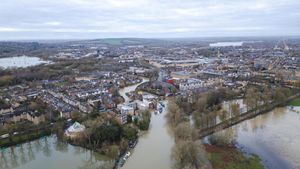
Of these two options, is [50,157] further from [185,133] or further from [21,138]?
[185,133]

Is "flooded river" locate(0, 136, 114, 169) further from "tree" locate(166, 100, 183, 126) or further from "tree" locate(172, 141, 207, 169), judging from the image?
"tree" locate(166, 100, 183, 126)

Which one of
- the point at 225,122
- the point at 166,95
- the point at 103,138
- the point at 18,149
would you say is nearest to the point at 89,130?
the point at 103,138

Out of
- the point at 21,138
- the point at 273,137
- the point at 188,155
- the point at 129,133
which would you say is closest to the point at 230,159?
the point at 188,155

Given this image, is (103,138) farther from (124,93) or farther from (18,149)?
(124,93)

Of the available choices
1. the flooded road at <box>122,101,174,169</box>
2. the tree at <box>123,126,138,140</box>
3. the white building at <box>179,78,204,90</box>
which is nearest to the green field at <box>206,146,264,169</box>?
the flooded road at <box>122,101,174,169</box>

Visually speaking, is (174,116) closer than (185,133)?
No

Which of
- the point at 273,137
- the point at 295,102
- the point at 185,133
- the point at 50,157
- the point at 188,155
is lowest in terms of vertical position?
the point at 50,157

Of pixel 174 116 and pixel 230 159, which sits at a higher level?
pixel 174 116
